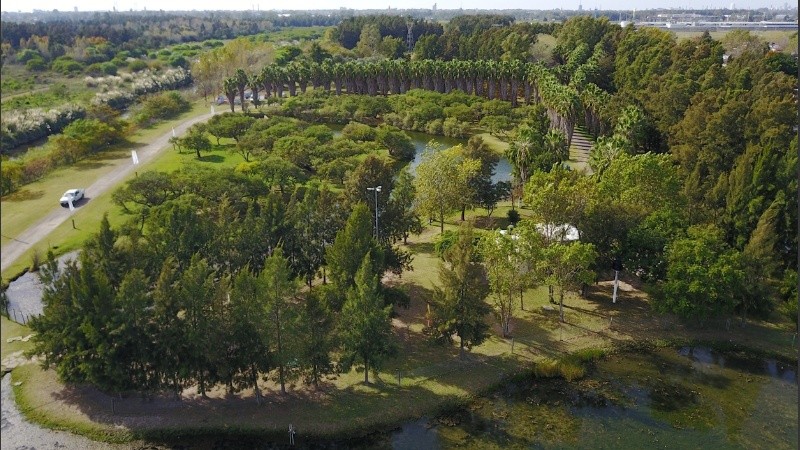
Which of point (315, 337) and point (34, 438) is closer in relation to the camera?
point (34, 438)

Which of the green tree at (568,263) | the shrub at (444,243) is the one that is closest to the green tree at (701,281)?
the green tree at (568,263)

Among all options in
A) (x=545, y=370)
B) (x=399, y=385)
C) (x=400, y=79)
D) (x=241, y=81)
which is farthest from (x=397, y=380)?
(x=400, y=79)

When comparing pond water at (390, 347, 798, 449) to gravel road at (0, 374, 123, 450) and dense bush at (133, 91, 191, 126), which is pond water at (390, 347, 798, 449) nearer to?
gravel road at (0, 374, 123, 450)

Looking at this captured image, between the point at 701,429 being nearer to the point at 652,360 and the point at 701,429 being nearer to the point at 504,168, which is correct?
the point at 652,360

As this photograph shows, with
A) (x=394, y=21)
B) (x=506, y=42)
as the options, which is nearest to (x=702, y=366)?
(x=506, y=42)

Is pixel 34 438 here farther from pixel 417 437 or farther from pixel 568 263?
pixel 568 263

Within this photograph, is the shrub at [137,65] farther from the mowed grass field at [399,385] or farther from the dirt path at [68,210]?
the mowed grass field at [399,385]
